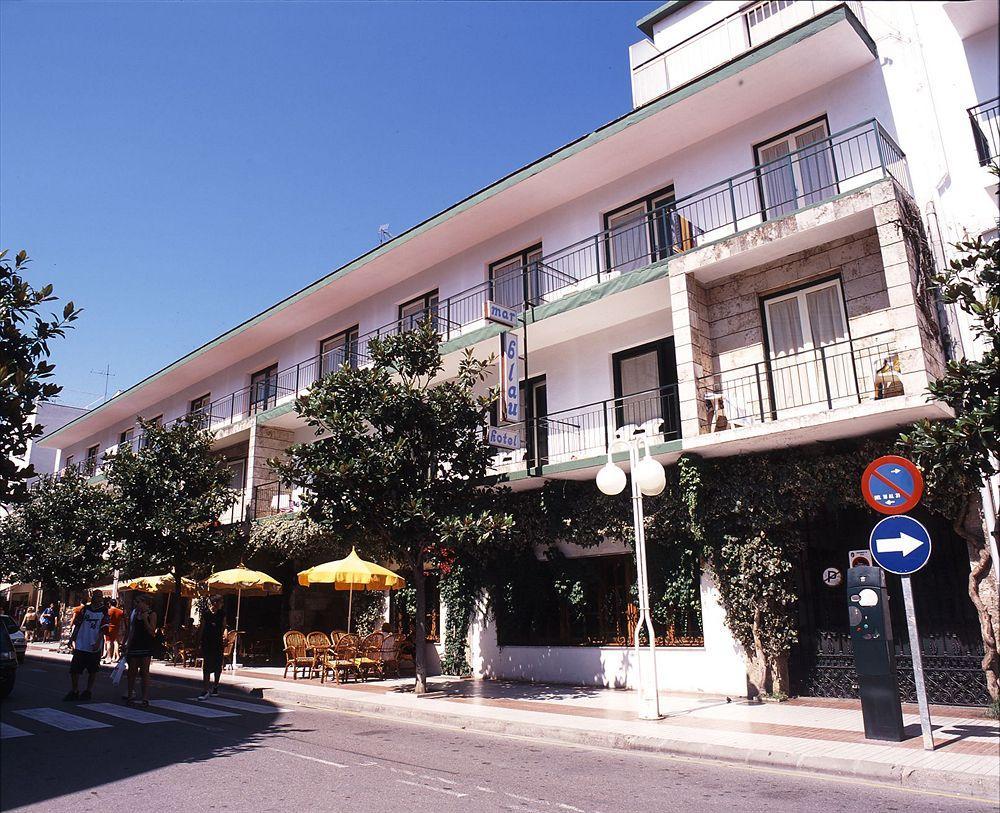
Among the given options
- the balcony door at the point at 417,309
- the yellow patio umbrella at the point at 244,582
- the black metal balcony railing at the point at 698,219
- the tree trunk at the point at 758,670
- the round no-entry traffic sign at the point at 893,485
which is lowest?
the tree trunk at the point at 758,670

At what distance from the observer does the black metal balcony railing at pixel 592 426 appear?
14977 mm

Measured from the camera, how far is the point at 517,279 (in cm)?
1848

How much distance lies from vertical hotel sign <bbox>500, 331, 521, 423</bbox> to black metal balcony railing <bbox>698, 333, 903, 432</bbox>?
378 centimetres

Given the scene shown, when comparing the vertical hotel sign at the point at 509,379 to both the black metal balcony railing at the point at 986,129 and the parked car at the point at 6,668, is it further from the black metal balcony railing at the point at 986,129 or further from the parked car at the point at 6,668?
the parked car at the point at 6,668

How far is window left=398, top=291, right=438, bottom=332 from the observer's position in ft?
67.1

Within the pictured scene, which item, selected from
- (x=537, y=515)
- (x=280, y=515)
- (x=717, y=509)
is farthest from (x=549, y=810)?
(x=280, y=515)

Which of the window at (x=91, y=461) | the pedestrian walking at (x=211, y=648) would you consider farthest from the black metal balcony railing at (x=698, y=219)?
the window at (x=91, y=461)

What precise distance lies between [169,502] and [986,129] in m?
20.5

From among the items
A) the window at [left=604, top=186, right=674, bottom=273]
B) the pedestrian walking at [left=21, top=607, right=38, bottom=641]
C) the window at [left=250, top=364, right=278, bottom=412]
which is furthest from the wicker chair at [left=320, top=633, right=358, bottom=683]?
the pedestrian walking at [left=21, top=607, right=38, bottom=641]

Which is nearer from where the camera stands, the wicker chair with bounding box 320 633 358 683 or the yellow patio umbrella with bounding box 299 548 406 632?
the yellow patio umbrella with bounding box 299 548 406 632

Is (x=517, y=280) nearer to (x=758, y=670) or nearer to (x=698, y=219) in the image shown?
(x=698, y=219)

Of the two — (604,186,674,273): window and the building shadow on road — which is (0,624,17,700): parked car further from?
(604,186,674,273): window

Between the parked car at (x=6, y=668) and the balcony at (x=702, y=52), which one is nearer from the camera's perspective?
the parked car at (x=6, y=668)

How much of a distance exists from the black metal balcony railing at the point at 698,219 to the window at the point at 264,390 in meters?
6.28
